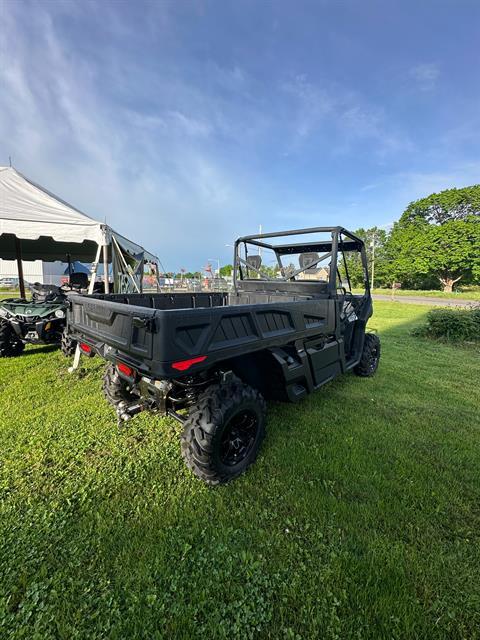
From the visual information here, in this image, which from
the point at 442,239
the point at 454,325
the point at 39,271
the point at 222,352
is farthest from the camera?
the point at 39,271

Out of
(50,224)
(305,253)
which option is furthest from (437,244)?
(50,224)

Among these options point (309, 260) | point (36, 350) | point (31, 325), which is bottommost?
point (36, 350)

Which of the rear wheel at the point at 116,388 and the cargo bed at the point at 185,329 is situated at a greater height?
the cargo bed at the point at 185,329

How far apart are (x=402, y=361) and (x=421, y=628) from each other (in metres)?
5.13

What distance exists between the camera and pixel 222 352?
1.98m

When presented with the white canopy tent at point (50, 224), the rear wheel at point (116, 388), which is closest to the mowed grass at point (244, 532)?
the rear wheel at point (116, 388)

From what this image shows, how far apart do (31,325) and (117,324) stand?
413 cm

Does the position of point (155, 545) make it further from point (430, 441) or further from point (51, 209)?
point (51, 209)

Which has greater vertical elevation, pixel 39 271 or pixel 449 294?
pixel 39 271

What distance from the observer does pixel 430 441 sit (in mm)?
2875

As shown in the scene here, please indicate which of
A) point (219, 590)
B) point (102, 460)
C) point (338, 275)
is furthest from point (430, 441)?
point (102, 460)

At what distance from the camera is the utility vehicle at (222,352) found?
1.80 metres

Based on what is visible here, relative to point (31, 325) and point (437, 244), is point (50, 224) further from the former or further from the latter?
point (437, 244)

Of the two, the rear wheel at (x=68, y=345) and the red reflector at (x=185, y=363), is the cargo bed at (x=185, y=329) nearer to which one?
the red reflector at (x=185, y=363)
